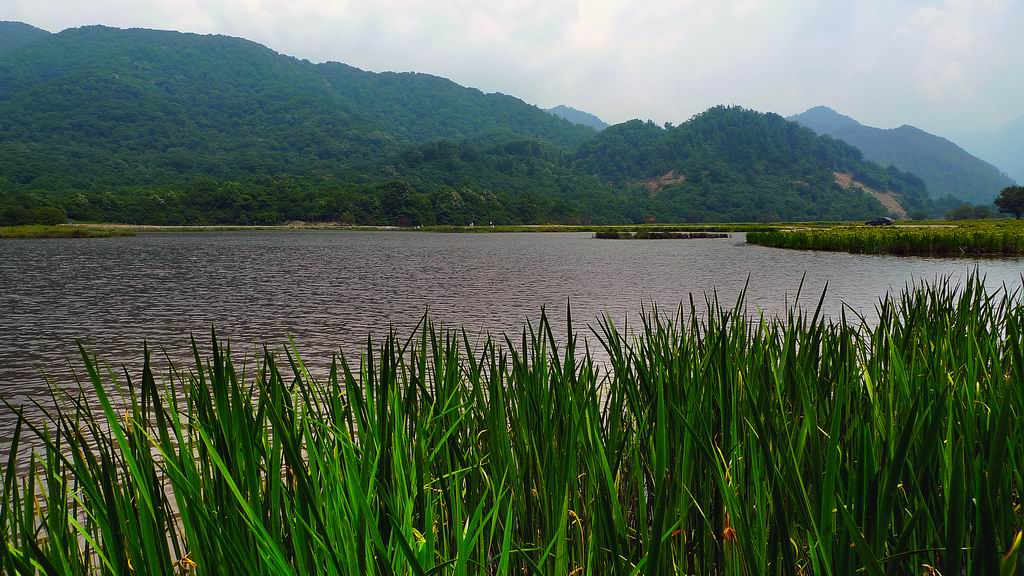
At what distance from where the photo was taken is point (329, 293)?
85.0ft

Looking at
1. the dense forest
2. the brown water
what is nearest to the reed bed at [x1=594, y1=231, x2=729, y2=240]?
the brown water

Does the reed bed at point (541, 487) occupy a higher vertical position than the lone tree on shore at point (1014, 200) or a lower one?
lower

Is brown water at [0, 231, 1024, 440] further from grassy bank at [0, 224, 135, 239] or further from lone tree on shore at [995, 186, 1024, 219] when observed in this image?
lone tree on shore at [995, 186, 1024, 219]

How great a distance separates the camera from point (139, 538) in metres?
2.45

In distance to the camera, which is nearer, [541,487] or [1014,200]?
[541,487]

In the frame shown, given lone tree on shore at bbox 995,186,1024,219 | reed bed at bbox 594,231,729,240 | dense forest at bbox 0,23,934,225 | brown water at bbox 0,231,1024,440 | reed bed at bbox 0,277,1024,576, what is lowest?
brown water at bbox 0,231,1024,440

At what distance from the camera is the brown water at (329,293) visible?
15.3 m

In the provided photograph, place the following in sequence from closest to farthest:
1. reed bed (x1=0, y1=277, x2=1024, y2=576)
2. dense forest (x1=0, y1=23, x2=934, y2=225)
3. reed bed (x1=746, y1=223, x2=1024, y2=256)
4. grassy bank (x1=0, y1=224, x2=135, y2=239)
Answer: reed bed (x1=0, y1=277, x2=1024, y2=576) < reed bed (x1=746, y1=223, x2=1024, y2=256) < grassy bank (x1=0, y1=224, x2=135, y2=239) < dense forest (x1=0, y1=23, x2=934, y2=225)

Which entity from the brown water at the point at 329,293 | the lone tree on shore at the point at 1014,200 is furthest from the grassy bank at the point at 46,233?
the lone tree on shore at the point at 1014,200

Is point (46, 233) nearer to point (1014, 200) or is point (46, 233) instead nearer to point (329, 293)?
point (329, 293)

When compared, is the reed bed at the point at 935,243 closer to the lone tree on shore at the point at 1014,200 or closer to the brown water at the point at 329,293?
the brown water at the point at 329,293

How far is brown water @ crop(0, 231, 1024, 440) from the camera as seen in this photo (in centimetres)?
1534

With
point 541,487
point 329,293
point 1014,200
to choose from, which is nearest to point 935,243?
point 329,293

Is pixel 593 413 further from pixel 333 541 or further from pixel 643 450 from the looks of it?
pixel 333 541
